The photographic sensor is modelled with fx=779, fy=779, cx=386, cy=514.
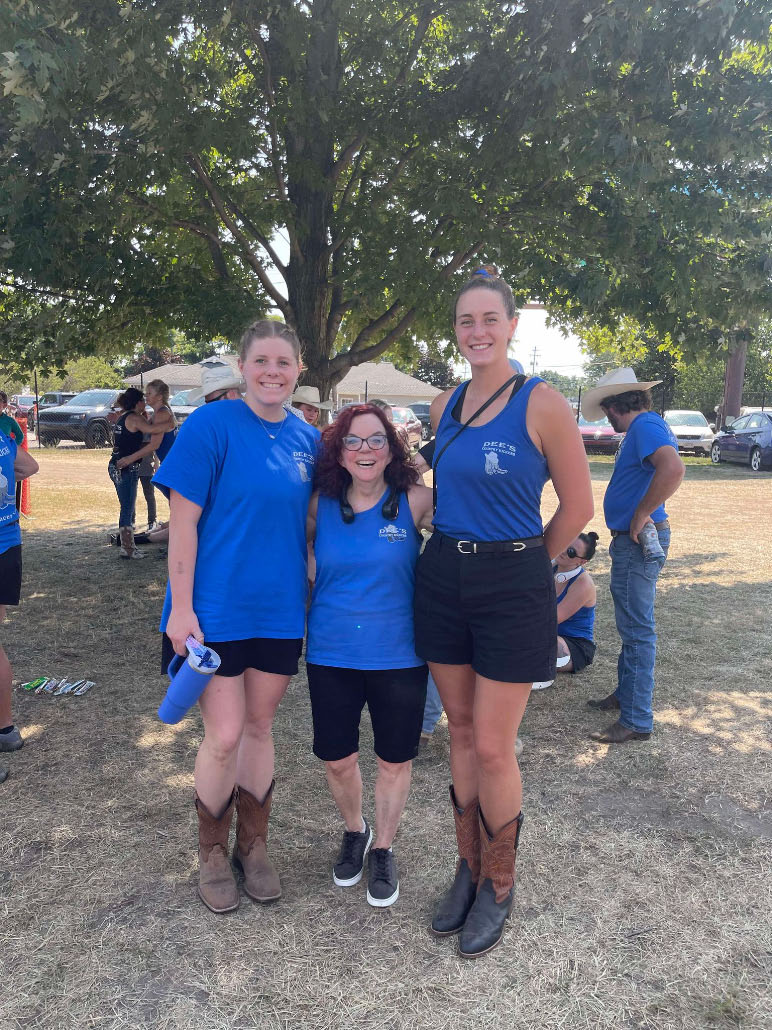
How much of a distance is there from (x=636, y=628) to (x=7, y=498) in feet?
10.9

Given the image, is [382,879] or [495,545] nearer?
A: [495,545]

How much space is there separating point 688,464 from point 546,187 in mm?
18401

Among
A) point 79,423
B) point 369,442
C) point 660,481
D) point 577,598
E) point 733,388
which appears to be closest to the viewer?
point 369,442

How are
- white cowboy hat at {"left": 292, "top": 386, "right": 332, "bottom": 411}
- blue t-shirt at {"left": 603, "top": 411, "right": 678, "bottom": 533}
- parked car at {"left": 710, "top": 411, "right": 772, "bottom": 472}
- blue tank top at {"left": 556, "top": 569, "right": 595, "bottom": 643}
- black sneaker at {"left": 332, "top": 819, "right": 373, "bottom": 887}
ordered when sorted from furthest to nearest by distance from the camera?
parked car at {"left": 710, "top": 411, "right": 772, "bottom": 472}
white cowboy hat at {"left": 292, "top": 386, "right": 332, "bottom": 411}
blue tank top at {"left": 556, "top": 569, "right": 595, "bottom": 643}
blue t-shirt at {"left": 603, "top": 411, "right": 678, "bottom": 533}
black sneaker at {"left": 332, "top": 819, "right": 373, "bottom": 887}

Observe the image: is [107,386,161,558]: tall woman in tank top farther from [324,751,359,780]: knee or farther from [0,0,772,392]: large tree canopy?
[324,751,359,780]: knee

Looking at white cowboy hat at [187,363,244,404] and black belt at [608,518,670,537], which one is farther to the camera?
black belt at [608,518,670,537]

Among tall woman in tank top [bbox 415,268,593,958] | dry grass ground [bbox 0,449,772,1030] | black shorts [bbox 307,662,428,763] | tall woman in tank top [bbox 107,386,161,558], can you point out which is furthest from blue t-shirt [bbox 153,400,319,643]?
tall woman in tank top [bbox 107,386,161,558]

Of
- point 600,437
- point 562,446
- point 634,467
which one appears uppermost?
point 562,446

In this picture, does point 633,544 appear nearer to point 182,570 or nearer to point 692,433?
point 182,570

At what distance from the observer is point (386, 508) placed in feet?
8.71

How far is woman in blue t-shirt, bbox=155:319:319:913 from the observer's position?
2.51 m

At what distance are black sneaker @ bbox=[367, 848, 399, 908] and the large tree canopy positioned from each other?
3.59 m

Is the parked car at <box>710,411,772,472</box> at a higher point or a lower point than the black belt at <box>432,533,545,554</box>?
lower

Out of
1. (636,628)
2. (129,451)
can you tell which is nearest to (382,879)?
(636,628)
